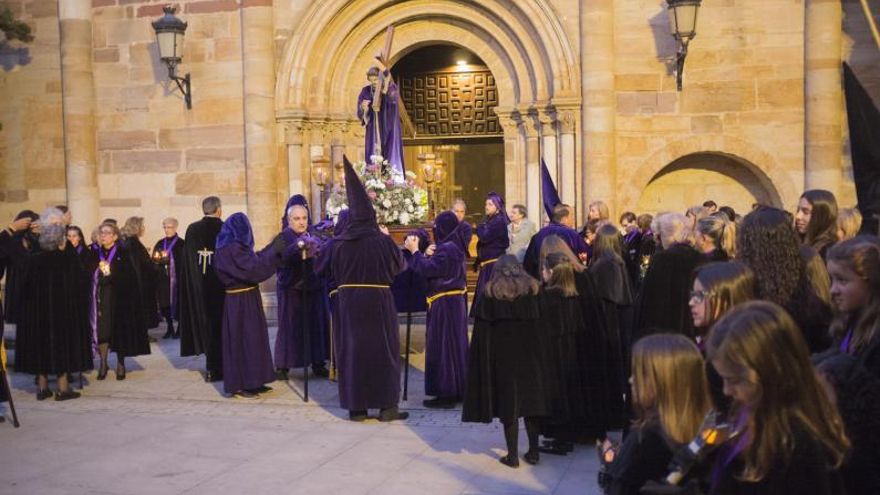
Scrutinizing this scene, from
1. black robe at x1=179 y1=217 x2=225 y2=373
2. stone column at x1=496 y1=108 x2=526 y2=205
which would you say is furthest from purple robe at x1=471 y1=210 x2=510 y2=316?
stone column at x1=496 y1=108 x2=526 y2=205

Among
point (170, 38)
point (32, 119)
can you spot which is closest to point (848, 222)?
point (170, 38)

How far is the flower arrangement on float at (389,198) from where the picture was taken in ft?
35.3

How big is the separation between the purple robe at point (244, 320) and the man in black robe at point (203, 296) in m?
0.94

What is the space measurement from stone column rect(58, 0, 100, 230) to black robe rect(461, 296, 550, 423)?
1027 centimetres

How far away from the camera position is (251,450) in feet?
22.7

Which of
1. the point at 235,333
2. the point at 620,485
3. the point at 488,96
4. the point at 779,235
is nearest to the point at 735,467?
the point at 620,485

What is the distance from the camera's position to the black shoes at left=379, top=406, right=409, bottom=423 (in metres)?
7.80

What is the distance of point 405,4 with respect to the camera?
13914mm

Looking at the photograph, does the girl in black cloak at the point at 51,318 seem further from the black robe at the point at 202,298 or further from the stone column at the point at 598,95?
the stone column at the point at 598,95

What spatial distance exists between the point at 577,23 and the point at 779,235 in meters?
9.04

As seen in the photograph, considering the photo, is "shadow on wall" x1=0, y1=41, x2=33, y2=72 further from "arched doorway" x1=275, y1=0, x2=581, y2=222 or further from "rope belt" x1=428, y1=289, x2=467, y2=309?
"rope belt" x1=428, y1=289, x2=467, y2=309

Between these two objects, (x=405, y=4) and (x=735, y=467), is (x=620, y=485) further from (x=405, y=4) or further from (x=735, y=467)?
(x=405, y=4)

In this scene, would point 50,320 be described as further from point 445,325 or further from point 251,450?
point 445,325

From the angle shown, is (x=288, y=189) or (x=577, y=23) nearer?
(x=577, y=23)
